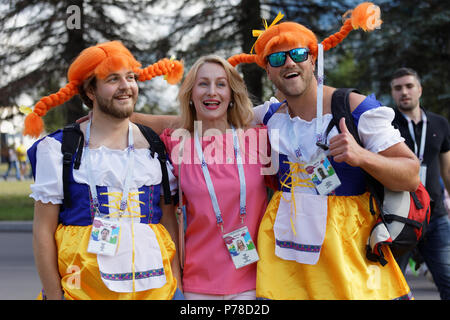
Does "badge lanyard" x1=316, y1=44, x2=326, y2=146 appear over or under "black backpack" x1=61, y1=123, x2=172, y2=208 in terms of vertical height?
over

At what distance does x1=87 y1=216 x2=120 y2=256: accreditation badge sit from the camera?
104 inches

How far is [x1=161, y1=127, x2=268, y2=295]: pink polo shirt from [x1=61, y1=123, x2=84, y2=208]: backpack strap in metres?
0.55

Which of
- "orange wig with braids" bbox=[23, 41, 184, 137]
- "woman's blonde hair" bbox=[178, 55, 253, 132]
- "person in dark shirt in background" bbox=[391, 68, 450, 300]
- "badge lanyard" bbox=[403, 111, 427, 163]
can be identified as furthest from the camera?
"badge lanyard" bbox=[403, 111, 427, 163]

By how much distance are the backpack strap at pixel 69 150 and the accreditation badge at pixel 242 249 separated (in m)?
0.91

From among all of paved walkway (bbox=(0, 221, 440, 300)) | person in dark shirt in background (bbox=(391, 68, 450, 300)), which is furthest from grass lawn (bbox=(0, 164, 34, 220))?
person in dark shirt in background (bbox=(391, 68, 450, 300))

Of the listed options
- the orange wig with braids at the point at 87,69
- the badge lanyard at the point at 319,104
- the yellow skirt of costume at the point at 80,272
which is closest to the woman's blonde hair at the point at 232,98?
the orange wig with braids at the point at 87,69

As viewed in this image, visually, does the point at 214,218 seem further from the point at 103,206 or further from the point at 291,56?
the point at 291,56

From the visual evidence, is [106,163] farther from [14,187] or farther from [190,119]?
[14,187]

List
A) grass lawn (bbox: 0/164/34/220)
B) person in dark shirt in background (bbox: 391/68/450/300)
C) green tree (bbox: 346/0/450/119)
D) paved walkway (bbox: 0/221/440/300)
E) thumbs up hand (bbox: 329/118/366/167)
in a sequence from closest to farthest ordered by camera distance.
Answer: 1. thumbs up hand (bbox: 329/118/366/167)
2. person in dark shirt in background (bbox: 391/68/450/300)
3. paved walkway (bbox: 0/221/440/300)
4. green tree (bbox: 346/0/450/119)
5. grass lawn (bbox: 0/164/34/220)

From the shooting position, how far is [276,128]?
308cm

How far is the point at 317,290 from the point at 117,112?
143 centimetres

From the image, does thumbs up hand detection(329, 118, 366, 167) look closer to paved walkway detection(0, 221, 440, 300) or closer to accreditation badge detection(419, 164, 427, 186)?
accreditation badge detection(419, 164, 427, 186)

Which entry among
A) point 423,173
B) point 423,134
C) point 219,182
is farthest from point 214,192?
point 423,134
